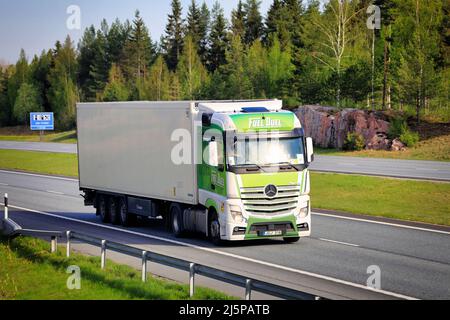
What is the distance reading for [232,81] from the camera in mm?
77312

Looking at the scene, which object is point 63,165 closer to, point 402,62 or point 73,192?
point 73,192

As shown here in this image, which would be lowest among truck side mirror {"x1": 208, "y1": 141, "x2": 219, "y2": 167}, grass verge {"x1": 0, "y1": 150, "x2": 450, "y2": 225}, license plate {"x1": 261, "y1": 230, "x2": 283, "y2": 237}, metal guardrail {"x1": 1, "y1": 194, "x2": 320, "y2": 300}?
grass verge {"x1": 0, "y1": 150, "x2": 450, "y2": 225}

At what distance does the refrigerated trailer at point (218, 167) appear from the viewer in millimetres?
19969

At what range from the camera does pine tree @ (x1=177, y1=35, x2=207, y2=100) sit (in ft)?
290

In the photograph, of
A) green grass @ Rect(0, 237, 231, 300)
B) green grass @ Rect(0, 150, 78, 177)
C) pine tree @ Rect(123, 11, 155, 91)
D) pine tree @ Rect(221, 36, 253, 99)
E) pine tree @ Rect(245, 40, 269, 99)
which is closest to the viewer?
green grass @ Rect(0, 237, 231, 300)

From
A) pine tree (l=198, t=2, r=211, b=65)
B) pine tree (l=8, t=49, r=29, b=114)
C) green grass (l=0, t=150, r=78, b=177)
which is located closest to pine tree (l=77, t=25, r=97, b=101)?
pine tree (l=8, t=49, r=29, b=114)

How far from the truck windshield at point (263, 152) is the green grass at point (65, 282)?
4185mm

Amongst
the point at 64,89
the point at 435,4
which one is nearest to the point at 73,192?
the point at 435,4

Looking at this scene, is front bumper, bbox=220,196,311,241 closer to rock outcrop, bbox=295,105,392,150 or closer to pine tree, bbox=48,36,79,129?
rock outcrop, bbox=295,105,392,150

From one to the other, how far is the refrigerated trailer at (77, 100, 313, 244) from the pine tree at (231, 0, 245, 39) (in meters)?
98.0

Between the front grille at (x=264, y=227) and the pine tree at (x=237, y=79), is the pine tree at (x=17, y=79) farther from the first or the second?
the front grille at (x=264, y=227)

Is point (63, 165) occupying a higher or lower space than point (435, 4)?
lower

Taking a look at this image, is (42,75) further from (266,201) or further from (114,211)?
(266,201)

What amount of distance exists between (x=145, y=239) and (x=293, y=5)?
311 ft
